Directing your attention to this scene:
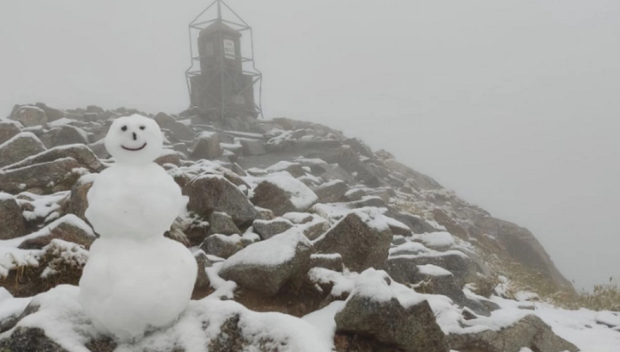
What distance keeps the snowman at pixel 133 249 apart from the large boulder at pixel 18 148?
844 cm

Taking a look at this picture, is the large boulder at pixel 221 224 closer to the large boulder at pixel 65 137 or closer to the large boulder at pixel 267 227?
the large boulder at pixel 267 227

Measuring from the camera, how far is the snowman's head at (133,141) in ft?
13.7

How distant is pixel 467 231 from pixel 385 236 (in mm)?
14150

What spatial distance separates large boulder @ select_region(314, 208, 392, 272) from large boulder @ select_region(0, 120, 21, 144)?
1211cm

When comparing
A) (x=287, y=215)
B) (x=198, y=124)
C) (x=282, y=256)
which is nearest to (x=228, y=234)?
(x=287, y=215)

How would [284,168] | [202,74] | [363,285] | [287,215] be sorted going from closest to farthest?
1. [363,285]
2. [287,215]
3. [284,168]
4. [202,74]

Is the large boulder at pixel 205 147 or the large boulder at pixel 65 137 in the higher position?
the large boulder at pixel 65 137

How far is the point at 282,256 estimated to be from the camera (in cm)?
592

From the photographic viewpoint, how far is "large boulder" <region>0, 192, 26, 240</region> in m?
7.35

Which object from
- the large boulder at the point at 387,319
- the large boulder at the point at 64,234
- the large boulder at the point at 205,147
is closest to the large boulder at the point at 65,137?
the large boulder at the point at 205,147

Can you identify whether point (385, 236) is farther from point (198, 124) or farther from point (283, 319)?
point (198, 124)

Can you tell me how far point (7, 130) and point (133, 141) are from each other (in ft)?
43.7

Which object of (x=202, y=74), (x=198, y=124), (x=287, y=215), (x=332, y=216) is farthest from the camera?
(x=202, y=74)

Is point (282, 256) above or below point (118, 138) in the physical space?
below
